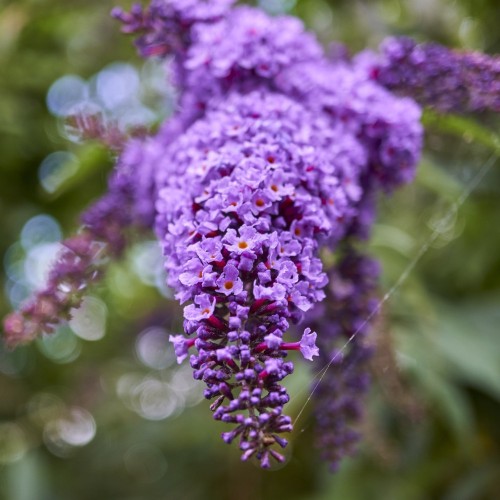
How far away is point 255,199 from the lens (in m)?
0.75

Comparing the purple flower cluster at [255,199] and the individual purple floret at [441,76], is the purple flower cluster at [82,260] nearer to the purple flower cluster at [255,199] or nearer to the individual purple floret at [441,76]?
the purple flower cluster at [255,199]

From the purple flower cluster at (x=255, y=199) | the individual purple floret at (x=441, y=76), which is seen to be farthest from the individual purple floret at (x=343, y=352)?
the individual purple floret at (x=441, y=76)

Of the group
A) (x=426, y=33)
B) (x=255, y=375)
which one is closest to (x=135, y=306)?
(x=426, y=33)

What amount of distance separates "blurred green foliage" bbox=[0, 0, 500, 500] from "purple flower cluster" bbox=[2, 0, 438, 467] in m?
0.14

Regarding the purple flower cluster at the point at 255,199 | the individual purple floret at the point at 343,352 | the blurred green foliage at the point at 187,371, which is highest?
the purple flower cluster at the point at 255,199

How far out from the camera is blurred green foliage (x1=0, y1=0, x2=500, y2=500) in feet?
4.48

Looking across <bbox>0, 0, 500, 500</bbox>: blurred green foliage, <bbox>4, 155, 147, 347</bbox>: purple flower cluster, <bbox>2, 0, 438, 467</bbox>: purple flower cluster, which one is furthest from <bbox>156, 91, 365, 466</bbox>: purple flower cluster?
<bbox>0, 0, 500, 500</bbox>: blurred green foliage

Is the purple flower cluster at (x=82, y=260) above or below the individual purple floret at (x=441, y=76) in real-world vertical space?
below

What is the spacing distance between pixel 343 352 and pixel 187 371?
1.34m

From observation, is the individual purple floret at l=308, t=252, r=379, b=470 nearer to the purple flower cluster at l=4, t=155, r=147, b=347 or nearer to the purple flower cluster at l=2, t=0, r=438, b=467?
the purple flower cluster at l=2, t=0, r=438, b=467

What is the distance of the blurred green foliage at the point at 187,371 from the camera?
1365 millimetres

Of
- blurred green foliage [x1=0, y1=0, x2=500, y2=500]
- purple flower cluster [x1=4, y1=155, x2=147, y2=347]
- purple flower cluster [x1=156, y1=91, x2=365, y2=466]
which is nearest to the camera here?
purple flower cluster [x1=156, y1=91, x2=365, y2=466]

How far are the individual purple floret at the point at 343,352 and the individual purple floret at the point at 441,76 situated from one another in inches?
10.4

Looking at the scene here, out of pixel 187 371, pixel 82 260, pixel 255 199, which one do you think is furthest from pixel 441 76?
pixel 187 371
